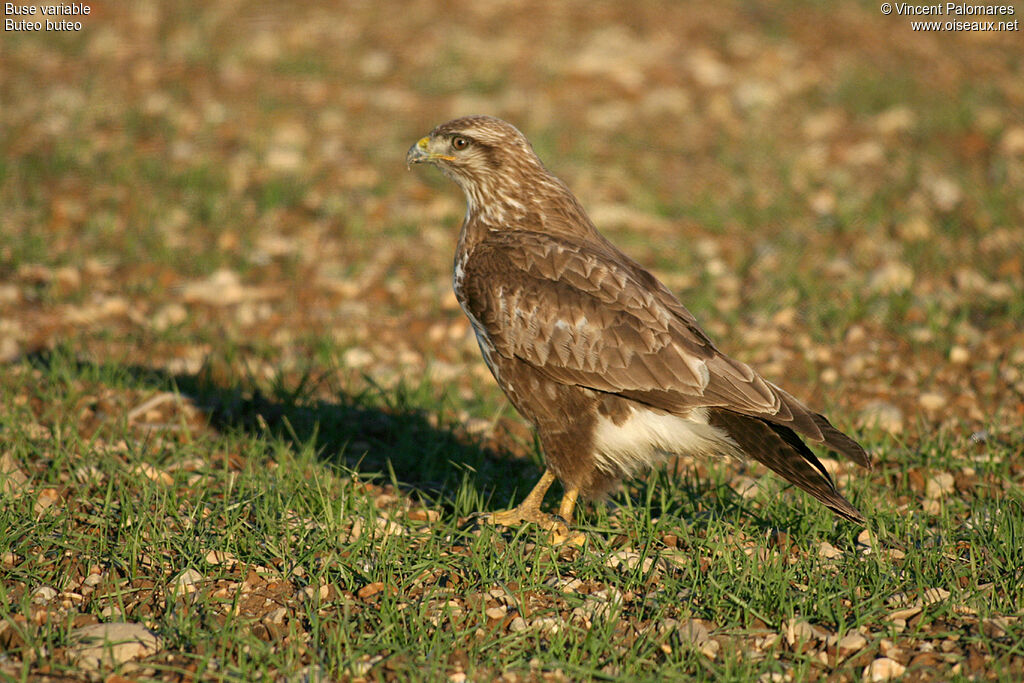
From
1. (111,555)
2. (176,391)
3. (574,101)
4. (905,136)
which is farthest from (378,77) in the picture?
(111,555)

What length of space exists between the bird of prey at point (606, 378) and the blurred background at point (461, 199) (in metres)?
1.90

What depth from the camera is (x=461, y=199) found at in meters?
10.2

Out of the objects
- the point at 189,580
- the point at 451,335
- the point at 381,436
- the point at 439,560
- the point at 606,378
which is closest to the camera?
the point at 189,580

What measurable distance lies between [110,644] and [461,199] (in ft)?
22.1

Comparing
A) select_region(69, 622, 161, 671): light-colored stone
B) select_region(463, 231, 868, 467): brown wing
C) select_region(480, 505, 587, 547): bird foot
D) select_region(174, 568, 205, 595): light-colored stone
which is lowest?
select_region(69, 622, 161, 671): light-colored stone

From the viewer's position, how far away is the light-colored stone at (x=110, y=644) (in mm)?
4062

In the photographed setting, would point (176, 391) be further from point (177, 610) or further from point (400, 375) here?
point (177, 610)

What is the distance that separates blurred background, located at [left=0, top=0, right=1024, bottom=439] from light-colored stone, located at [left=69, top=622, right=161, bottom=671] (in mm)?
→ 2887

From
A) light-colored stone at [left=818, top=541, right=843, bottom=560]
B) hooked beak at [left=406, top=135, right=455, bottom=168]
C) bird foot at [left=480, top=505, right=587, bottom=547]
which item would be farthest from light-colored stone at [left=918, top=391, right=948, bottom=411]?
hooked beak at [left=406, top=135, right=455, bottom=168]

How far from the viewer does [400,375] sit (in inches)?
286

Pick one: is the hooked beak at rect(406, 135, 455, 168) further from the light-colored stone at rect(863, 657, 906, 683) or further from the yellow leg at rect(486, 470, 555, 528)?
the light-colored stone at rect(863, 657, 906, 683)

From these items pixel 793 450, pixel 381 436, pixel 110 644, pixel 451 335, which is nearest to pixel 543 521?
pixel 793 450

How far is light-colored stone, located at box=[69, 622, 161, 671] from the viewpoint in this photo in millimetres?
4062

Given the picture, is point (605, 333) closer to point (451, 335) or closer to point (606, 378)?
point (606, 378)
